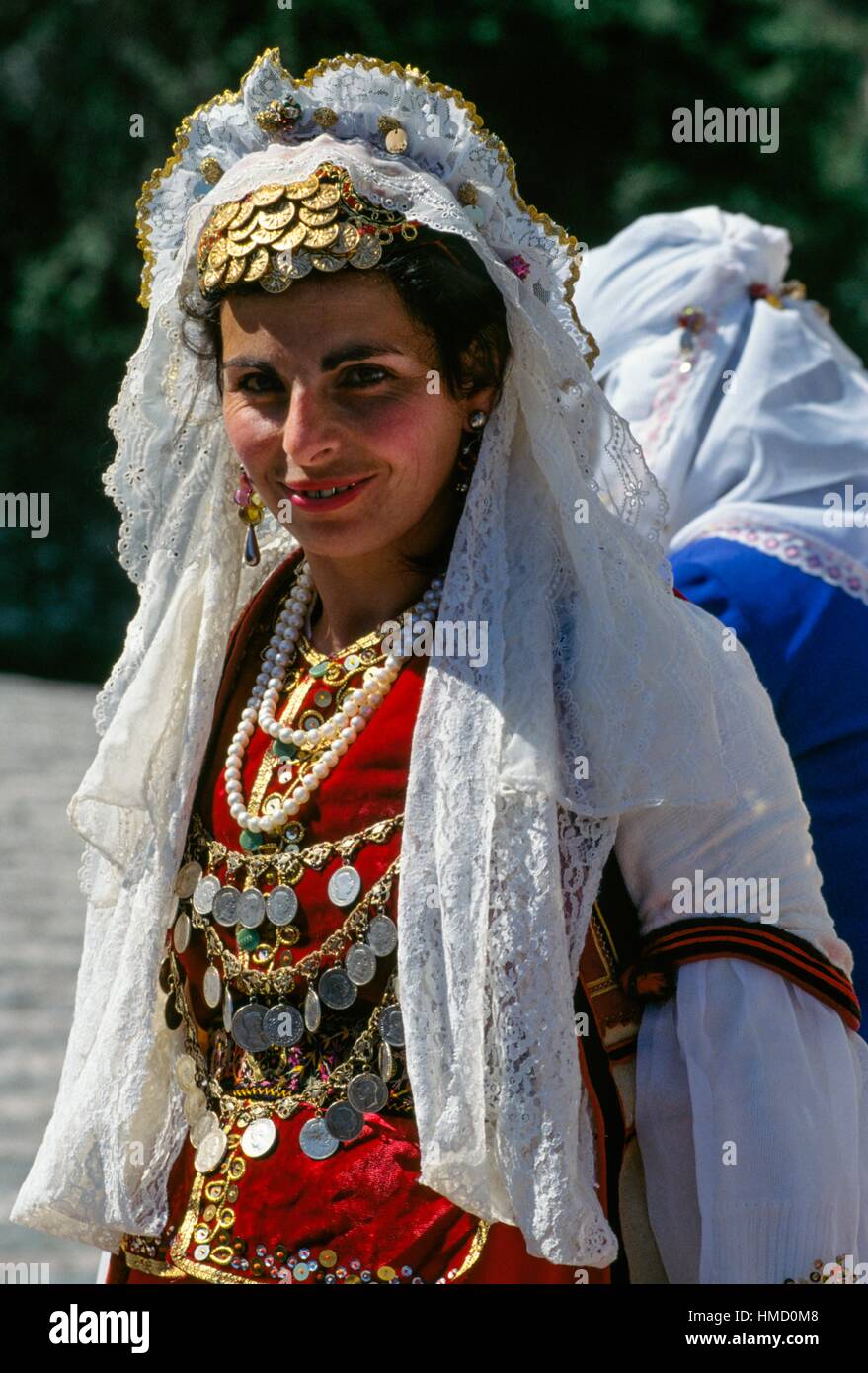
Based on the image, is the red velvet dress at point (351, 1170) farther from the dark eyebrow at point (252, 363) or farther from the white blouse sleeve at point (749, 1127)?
the dark eyebrow at point (252, 363)

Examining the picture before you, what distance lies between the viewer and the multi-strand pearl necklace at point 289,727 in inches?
84.8

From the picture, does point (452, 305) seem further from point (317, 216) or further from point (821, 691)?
point (821, 691)

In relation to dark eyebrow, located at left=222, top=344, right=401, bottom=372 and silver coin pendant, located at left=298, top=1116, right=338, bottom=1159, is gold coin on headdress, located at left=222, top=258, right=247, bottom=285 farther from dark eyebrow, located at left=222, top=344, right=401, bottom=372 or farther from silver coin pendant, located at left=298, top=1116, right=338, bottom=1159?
silver coin pendant, located at left=298, top=1116, right=338, bottom=1159

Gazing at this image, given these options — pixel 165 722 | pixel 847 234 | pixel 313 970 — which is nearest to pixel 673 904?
pixel 313 970

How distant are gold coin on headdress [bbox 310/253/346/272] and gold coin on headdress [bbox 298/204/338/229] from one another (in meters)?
0.03

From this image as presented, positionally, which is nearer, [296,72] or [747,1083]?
[747,1083]

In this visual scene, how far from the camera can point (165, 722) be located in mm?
2330

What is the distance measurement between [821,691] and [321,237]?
1.54 metres

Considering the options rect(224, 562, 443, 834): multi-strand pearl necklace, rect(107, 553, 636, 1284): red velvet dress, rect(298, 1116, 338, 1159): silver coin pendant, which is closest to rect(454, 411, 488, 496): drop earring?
rect(224, 562, 443, 834): multi-strand pearl necklace

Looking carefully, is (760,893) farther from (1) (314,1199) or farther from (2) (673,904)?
(1) (314,1199)

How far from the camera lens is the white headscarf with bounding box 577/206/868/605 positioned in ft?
11.3

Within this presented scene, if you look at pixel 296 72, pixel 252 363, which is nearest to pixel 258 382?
pixel 252 363

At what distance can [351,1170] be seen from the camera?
6.69ft

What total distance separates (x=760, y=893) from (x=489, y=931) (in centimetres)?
33
